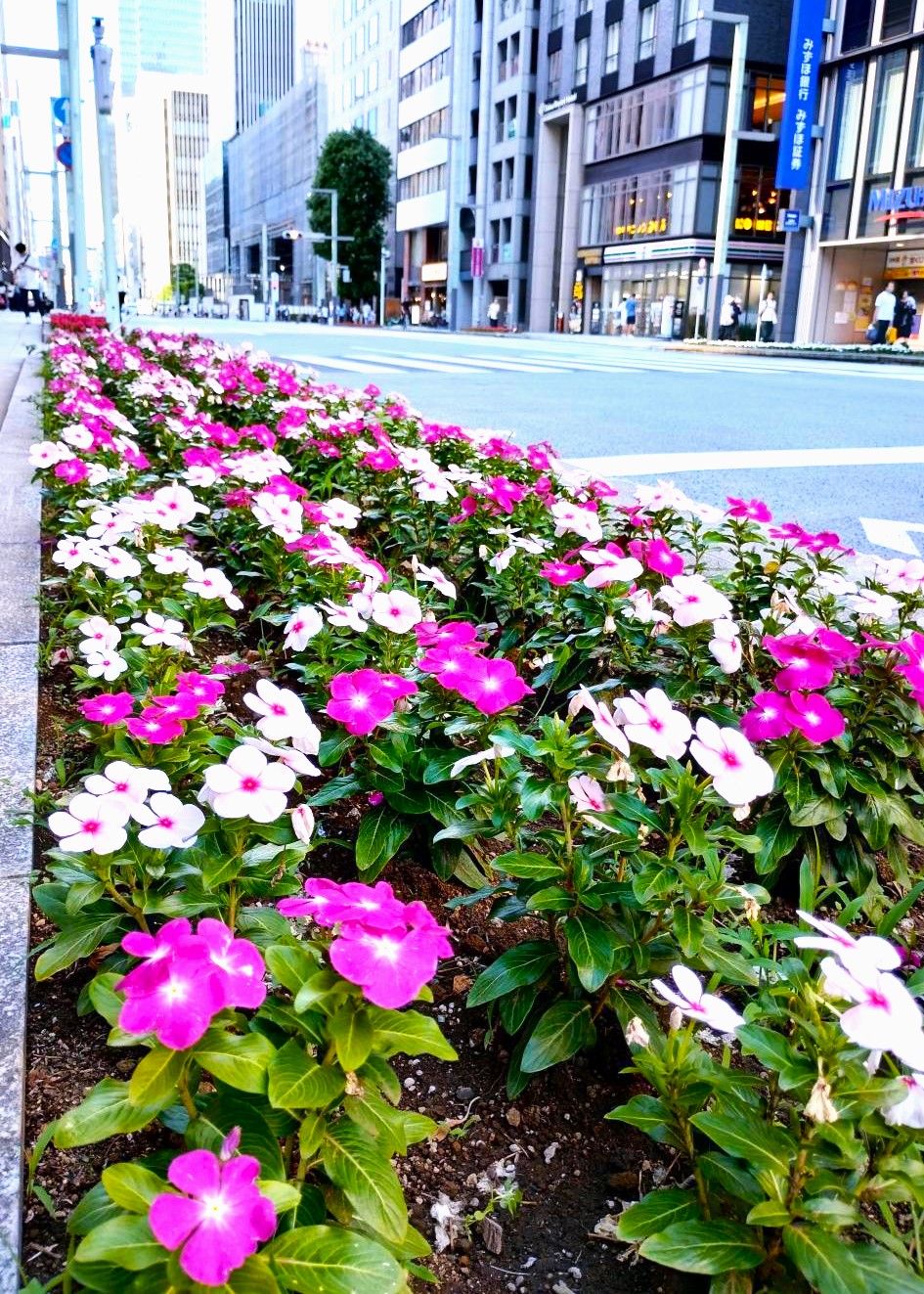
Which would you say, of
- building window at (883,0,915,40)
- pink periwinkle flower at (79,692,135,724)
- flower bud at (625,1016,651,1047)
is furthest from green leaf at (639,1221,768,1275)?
building window at (883,0,915,40)

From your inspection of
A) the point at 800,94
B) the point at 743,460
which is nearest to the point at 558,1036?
the point at 743,460

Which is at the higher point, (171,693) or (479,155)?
(479,155)

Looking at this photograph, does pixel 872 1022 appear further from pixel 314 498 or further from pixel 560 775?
pixel 314 498

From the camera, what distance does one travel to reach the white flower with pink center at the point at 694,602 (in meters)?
2.14

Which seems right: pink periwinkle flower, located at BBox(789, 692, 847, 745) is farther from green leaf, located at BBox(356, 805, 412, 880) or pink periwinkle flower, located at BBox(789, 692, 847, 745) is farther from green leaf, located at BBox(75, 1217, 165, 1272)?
green leaf, located at BBox(75, 1217, 165, 1272)

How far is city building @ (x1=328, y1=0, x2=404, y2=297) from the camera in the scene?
8600cm

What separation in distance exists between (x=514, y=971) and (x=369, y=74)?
102 metres

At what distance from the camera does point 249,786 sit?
1.45m

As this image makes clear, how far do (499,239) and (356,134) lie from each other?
18.2m

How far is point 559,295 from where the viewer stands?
56.1m

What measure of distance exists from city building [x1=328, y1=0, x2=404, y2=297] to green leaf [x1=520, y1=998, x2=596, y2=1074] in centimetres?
8895

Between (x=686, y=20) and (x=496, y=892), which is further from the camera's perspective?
(x=686, y=20)

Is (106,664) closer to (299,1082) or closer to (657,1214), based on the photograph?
(299,1082)

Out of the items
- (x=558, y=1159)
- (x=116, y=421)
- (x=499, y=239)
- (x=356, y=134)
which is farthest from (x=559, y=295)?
(x=558, y=1159)
